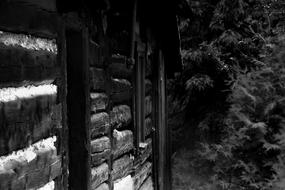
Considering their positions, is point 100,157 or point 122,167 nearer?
point 100,157

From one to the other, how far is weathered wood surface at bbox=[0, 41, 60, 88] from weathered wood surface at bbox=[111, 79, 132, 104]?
151cm

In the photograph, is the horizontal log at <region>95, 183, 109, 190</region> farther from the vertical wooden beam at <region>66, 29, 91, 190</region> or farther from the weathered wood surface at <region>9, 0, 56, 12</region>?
the weathered wood surface at <region>9, 0, 56, 12</region>

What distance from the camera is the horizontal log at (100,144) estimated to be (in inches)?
119

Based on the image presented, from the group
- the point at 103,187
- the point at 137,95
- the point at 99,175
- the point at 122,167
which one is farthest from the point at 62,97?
the point at 137,95

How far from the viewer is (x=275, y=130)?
998cm

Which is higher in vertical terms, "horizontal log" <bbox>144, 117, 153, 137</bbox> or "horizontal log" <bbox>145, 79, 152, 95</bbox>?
"horizontal log" <bbox>145, 79, 152, 95</bbox>

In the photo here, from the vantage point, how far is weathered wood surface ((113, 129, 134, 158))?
3.67m

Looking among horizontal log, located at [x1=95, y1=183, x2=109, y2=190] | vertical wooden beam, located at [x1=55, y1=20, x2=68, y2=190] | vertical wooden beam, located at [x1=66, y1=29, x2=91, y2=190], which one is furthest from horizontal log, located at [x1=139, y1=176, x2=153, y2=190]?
vertical wooden beam, located at [x1=55, y1=20, x2=68, y2=190]

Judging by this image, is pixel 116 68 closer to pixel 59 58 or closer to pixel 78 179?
pixel 78 179

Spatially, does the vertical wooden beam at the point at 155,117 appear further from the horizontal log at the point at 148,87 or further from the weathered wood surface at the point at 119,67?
the weathered wood surface at the point at 119,67

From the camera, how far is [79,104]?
9.23ft

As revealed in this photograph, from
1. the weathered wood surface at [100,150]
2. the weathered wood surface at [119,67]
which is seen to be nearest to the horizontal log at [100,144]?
the weathered wood surface at [100,150]

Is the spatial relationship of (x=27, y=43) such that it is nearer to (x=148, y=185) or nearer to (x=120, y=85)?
(x=120, y=85)

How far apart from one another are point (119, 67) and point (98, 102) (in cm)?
91
